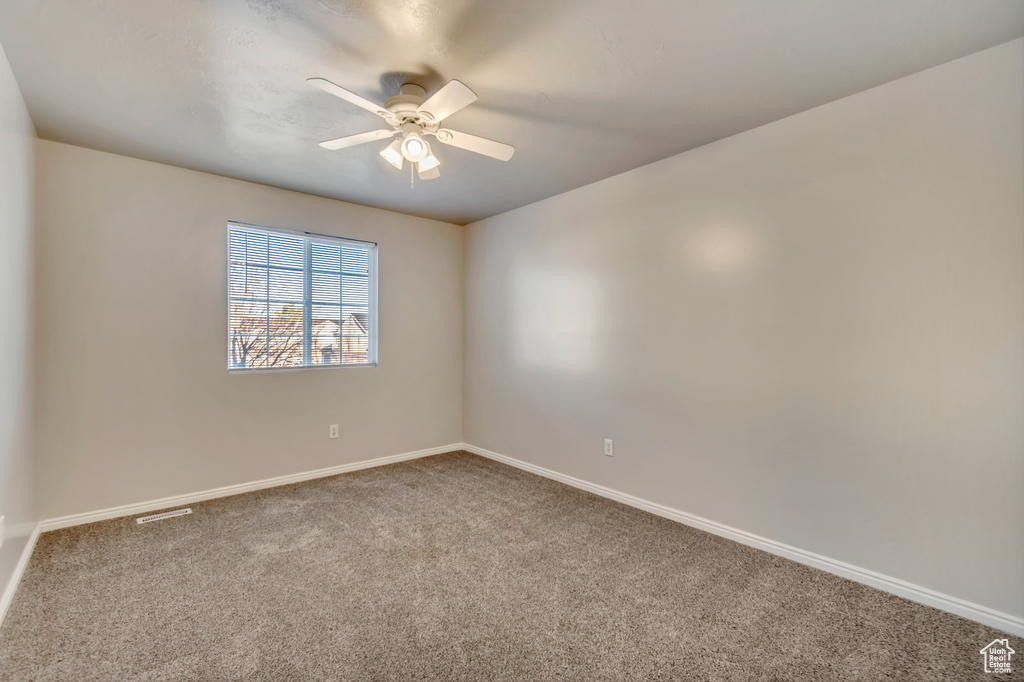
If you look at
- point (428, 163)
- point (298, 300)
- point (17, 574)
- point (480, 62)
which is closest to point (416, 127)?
point (428, 163)

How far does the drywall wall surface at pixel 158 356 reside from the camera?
284 cm

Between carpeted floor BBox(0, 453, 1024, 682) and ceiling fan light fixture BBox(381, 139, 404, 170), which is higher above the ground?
ceiling fan light fixture BBox(381, 139, 404, 170)

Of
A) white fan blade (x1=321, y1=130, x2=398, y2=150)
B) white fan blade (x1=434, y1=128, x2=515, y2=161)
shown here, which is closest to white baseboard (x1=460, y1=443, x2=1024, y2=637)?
white fan blade (x1=434, y1=128, x2=515, y2=161)

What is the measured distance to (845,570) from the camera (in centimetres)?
227

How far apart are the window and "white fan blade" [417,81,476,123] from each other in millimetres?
2185

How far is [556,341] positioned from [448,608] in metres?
2.26

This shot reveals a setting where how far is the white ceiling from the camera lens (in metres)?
1.69

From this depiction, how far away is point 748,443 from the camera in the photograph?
2.65 m

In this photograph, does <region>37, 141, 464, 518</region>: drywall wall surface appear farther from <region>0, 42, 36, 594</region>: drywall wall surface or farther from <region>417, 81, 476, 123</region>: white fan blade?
<region>417, 81, 476, 123</region>: white fan blade

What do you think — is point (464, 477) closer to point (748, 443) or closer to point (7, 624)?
point (748, 443)

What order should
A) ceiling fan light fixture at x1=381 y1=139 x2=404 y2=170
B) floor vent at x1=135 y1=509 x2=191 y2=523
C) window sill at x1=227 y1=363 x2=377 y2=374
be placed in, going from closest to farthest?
ceiling fan light fixture at x1=381 y1=139 x2=404 y2=170 → floor vent at x1=135 y1=509 x2=191 y2=523 → window sill at x1=227 y1=363 x2=377 y2=374

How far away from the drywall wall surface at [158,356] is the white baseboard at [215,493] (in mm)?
43

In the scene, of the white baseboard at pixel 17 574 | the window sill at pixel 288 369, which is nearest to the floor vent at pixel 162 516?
the white baseboard at pixel 17 574

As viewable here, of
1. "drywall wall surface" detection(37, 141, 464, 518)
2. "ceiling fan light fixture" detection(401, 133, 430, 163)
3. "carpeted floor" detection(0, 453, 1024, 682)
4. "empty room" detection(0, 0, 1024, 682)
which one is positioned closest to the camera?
"carpeted floor" detection(0, 453, 1024, 682)
